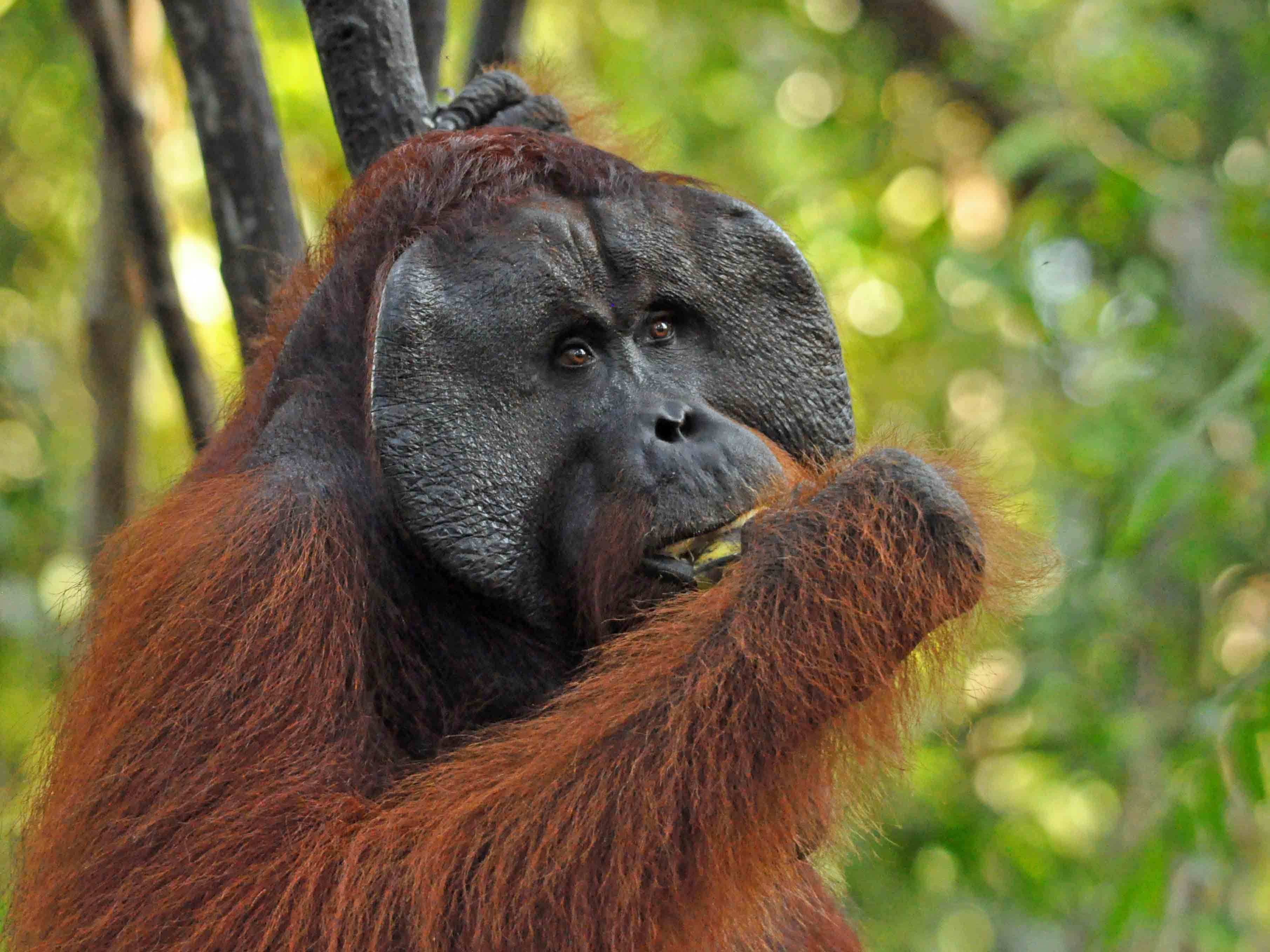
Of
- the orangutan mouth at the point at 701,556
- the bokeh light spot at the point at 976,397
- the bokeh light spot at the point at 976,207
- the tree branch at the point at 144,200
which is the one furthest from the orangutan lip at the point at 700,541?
the bokeh light spot at the point at 976,397

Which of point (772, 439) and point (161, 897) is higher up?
point (772, 439)

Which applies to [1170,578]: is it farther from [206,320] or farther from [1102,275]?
[206,320]

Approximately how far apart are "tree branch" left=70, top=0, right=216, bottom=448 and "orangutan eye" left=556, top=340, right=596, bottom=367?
1636 mm

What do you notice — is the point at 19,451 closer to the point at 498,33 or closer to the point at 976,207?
the point at 498,33

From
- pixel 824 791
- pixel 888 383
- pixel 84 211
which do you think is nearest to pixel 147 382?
pixel 84 211

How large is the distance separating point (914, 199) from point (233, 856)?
7.39 m

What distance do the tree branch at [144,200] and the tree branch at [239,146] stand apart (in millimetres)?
522

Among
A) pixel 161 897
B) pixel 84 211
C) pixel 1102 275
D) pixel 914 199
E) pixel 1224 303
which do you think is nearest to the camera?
pixel 161 897

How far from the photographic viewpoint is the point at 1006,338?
7.68 meters

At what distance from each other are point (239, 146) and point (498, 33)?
861 millimetres

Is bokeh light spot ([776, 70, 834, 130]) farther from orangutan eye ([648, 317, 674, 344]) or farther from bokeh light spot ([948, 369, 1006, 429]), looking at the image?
orangutan eye ([648, 317, 674, 344])

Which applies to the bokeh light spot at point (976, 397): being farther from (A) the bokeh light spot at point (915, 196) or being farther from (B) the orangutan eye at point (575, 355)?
(B) the orangutan eye at point (575, 355)

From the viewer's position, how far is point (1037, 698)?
19.2 feet

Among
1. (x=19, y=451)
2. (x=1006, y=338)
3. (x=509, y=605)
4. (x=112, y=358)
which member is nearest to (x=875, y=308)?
(x=1006, y=338)
